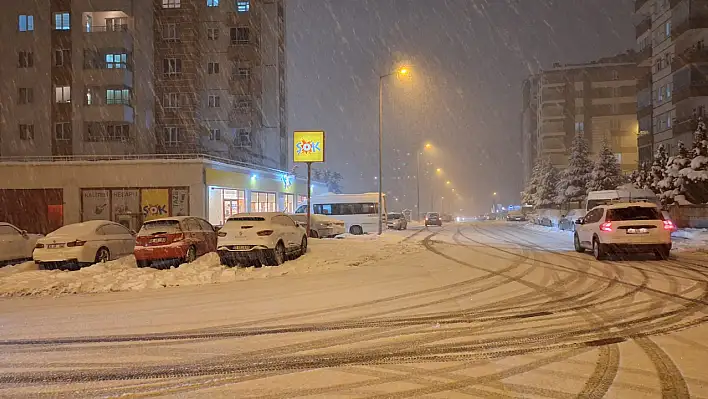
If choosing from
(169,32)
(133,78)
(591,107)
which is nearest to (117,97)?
(133,78)

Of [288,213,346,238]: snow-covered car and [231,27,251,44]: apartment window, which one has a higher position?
[231,27,251,44]: apartment window

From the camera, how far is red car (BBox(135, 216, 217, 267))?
54.4 feet

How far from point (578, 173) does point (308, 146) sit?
33.4m

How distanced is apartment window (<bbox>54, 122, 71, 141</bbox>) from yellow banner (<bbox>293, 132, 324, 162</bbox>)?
Answer: 944 inches

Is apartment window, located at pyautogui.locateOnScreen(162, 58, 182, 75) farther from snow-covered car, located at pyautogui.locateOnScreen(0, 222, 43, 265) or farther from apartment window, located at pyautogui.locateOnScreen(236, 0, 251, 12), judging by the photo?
snow-covered car, located at pyautogui.locateOnScreen(0, 222, 43, 265)

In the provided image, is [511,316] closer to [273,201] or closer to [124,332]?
[124,332]

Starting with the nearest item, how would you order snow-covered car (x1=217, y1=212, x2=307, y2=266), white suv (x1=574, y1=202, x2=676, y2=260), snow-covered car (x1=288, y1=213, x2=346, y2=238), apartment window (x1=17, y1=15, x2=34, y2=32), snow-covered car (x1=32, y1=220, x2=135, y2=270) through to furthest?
snow-covered car (x1=32, y1=220, x2=135, y2=270) < snow-covered car (x1=217, y1=212, x2=307, y2=266) < white suv (x1=574, y1=202, x2=676, y2=260) < snow-covered car (x1=288, y1=213, x2=346, y2=238) < apartment window (x1=17, y1=15, x2=34, y2=32)

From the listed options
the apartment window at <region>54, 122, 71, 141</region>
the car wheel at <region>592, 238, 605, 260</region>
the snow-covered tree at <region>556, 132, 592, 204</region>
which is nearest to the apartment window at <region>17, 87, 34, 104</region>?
the apartment window at <region>54, 122, 71, 141</region>

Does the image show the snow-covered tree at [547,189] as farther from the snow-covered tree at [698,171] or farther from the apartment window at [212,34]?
the apartment window at [212,34]

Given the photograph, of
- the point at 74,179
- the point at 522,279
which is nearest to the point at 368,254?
the point at 522,279

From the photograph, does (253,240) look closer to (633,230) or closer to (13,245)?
(13,245)

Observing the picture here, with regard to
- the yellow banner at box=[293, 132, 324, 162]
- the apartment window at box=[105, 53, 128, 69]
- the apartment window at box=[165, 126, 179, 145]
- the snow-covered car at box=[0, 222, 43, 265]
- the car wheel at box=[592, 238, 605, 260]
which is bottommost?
the car wheel at box=[592, 238, 605, 260]

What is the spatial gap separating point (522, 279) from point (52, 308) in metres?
9.88

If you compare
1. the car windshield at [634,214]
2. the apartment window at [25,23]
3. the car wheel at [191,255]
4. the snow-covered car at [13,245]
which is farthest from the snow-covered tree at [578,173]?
→ the apartment window at [25,23]
